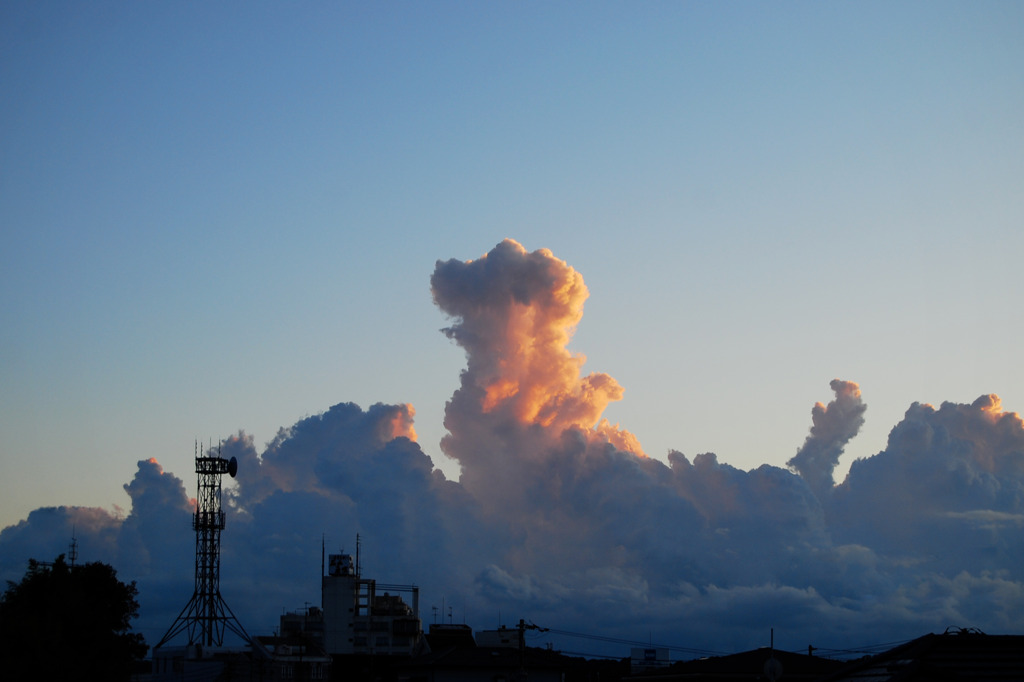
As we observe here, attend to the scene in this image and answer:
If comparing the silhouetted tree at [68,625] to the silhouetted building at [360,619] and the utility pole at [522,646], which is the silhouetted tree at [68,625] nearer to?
the utility pole at [522,646]

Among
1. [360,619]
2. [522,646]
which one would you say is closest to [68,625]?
[522,646]

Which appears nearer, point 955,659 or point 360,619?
point 955,659

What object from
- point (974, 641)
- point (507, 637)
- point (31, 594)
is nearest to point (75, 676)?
point (31, 594)

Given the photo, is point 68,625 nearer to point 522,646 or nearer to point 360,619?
point 522,646

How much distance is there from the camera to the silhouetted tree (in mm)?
56344

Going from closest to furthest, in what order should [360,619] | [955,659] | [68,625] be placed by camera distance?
[955,659] < [68,625] < [360,619]

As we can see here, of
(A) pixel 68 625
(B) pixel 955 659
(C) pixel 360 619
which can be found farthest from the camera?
(C) pixel 360 619

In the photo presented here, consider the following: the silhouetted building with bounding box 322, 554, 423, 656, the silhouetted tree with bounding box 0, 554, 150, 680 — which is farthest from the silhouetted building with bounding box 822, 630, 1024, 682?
the silhouetted building with bounding box 322, 554, 423, 656

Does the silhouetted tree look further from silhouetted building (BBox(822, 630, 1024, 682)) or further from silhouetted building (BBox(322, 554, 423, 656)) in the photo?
silhouetted building (BBox(322, 554, 423, 656))

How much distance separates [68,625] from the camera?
212 feet

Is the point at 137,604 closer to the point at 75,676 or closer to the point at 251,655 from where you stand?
the point at 75,676

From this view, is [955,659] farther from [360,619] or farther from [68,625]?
[360,619]

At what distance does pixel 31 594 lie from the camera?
2724 inches

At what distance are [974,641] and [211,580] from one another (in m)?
106
